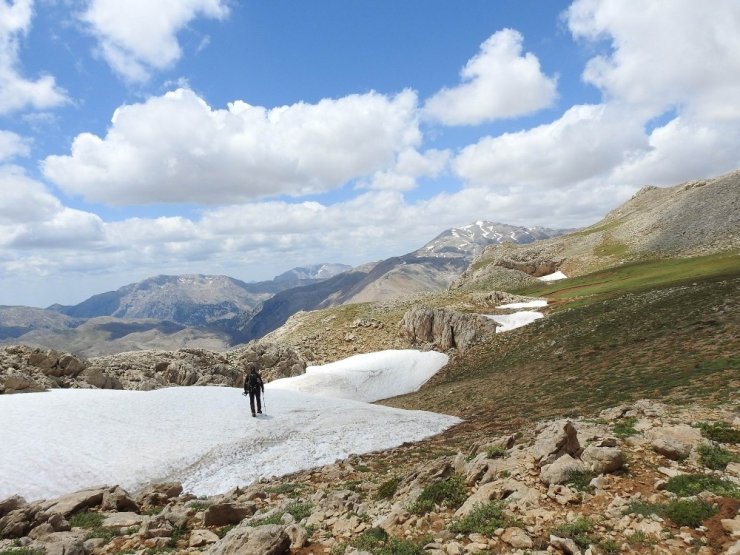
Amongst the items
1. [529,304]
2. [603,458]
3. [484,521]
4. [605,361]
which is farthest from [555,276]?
[484,521]

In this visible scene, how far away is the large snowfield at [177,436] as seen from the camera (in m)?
21.0

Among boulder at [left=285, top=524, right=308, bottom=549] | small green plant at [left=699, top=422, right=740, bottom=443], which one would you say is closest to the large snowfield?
boulder at [left=285, top=524, right=308, bottom=549]

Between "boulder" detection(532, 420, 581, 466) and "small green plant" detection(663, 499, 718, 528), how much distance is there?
3.74 m

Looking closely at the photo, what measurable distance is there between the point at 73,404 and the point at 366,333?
146 ft

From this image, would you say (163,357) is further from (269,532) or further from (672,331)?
(672,331)

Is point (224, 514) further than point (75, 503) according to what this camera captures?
No

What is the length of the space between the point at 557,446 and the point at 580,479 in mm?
1758

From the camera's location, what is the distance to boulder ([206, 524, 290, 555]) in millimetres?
10906

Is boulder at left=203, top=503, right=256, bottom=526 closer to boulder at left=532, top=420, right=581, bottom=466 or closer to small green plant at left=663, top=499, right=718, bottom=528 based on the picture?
boulder at left=532, top=420, right=581, bottom=466

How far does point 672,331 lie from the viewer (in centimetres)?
3378

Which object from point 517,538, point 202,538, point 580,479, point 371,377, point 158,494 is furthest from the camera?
point 371,377

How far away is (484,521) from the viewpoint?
36.0ft

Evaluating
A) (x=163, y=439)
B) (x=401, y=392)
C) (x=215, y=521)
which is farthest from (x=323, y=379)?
(x=215, y=521)

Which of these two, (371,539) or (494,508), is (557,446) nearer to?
(494,508)
